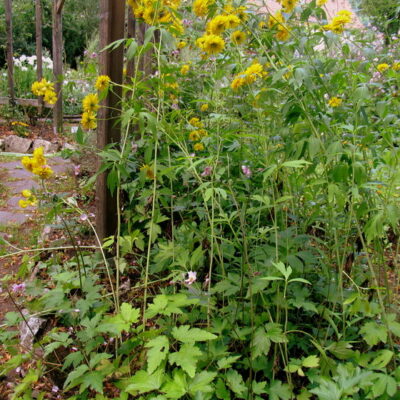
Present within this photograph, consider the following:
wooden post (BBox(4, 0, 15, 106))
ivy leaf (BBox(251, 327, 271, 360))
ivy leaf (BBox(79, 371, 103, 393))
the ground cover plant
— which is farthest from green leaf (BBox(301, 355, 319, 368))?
wooden post (BBox(4, 0, 15, 106))

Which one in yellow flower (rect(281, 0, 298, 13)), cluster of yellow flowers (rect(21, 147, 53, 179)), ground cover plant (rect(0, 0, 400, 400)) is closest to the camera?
ground cover plant (rect(0, 0, 400, 400))

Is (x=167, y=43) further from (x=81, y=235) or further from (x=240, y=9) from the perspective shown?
(x=81, y=235)

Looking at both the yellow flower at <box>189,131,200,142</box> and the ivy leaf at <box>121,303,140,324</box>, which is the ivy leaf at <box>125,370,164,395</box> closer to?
the ivy leaf at <box>121,303,140,324</box>

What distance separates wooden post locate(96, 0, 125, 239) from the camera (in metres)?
1.96

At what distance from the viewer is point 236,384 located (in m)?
1.21

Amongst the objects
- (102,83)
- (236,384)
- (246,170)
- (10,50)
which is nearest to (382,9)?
(246,170)

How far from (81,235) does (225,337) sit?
1260 millimetres

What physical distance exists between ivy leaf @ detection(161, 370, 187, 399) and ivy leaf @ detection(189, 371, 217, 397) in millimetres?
21

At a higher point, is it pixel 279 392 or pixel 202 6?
pixel 202 6

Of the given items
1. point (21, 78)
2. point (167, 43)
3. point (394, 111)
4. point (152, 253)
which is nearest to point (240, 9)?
point (167, 43)

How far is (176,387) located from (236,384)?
0.68 feet

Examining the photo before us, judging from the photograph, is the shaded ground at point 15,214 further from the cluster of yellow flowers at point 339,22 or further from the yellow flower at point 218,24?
the cluster of yellow flowers at point 339,22

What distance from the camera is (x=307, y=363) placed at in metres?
1.20

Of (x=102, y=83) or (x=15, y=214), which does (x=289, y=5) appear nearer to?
(x=102, y=83)
